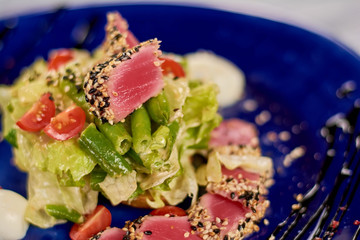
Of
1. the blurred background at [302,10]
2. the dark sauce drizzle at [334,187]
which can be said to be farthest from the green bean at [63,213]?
the blurred background at [302,10]

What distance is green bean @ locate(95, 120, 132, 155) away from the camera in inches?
96.8

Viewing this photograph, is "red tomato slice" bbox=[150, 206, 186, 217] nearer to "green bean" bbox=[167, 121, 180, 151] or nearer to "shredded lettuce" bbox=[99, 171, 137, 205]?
"shredded lettuce" bbox=[99, 171, 137, 205]

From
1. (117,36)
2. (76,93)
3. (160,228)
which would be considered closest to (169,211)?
(160,228)

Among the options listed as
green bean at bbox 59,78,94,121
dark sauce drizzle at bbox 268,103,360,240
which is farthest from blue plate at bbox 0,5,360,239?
green bean at bbox 59,78,94,121

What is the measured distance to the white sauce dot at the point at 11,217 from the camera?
8.53 ft

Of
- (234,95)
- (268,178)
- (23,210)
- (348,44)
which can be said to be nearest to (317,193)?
(268,178)

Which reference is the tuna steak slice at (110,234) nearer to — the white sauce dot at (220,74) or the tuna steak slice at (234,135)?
the tuna steak slice at (234,135)

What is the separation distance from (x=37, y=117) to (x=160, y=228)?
116cm

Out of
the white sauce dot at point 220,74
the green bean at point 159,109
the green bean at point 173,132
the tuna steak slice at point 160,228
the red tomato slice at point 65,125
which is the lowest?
the tuna steak slice at point 160,228

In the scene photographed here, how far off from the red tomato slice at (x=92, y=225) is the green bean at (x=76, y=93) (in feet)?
2.28

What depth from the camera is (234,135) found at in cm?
334

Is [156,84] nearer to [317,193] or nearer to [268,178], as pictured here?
[268,178]

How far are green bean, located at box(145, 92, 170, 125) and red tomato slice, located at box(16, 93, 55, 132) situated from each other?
734mm

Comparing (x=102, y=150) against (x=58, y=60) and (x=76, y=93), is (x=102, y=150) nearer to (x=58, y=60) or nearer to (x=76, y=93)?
(x=76, y=93)
